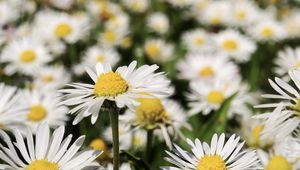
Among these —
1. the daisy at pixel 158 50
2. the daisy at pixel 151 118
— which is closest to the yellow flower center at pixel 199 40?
the daisy at pixel 158 50

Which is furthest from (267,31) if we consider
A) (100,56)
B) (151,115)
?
(151,115)

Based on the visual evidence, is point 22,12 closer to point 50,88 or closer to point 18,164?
point 50,88

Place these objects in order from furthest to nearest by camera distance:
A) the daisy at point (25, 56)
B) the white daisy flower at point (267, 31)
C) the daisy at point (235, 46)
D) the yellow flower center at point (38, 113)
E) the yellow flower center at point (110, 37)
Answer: the white daisy flower at point (267, 31)
the yellow flower center at point (110, 37)
the daisy at point (235, 46)
the daisy at point (25, 56)
the yellow flower center at point (38, 113)

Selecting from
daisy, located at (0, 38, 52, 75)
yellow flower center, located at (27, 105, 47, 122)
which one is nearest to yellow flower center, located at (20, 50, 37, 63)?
daisy, located at (0, 38, 52, 75)

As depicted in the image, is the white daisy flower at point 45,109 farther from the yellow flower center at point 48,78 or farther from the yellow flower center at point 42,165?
the yellow flower center at point 42,165

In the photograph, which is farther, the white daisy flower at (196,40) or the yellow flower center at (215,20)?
the yellow flower center at (215,20)

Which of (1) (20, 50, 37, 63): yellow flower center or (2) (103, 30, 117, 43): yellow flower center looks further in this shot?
(2) (103, 30, 117, 43): yellow flower center

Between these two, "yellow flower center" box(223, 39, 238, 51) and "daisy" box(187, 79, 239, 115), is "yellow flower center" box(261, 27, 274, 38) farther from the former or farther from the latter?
"daisy" box(187, 79, 239, 115)

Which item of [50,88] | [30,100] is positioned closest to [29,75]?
[50,88]
